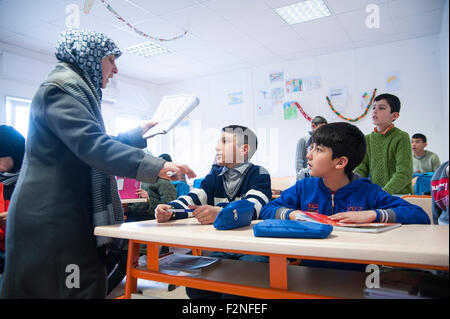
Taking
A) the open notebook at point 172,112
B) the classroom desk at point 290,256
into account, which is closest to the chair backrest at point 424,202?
the classroom desk at point 290,256

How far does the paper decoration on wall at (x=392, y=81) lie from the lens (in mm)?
4844

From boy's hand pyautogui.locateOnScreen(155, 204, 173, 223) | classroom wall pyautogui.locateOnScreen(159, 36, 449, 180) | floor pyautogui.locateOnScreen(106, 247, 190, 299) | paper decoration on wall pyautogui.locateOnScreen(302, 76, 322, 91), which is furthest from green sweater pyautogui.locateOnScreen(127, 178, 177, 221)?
paper decoration on wall pyautogui.locateOnScreen(302, 76, 322, 91)

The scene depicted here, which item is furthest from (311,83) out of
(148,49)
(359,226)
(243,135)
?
(359,226)

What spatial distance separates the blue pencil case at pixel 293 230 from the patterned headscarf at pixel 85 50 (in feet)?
2.86

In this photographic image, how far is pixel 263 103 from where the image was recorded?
596cm

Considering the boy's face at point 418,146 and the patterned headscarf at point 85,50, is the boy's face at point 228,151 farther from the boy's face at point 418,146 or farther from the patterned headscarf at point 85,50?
the boy's face at point 418,146

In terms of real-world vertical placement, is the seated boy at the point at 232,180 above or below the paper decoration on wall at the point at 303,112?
below

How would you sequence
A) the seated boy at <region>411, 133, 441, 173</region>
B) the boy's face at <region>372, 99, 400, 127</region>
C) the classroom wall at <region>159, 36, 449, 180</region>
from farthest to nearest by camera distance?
the classroom wall at <region>159, 36, 449, 180</region> < the seated boy at <region>411, 133, 441, 173</region> < the boy's face at <region>372, 99, 400, 127</region>

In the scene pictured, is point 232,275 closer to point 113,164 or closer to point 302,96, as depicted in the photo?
point 113,164

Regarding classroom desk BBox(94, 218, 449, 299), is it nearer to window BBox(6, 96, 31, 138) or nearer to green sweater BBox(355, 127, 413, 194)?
green sweater BBox(355, 127, 413, 194)

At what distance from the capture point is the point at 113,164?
969mm

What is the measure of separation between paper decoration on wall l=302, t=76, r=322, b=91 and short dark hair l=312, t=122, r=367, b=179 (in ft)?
14.5

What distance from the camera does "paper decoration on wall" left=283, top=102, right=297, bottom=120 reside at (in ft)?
18.5

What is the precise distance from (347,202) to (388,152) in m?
1.26
